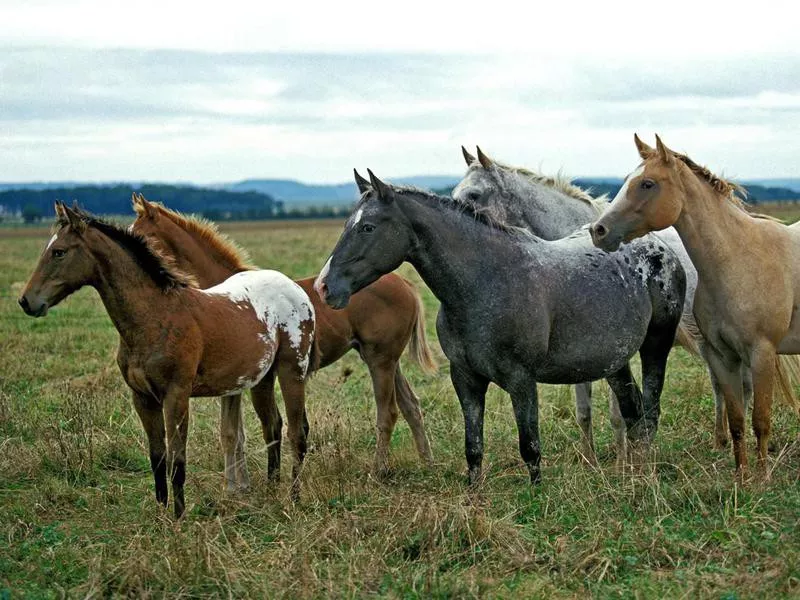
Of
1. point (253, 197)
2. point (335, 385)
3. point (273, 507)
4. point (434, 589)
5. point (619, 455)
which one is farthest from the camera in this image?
point (253, 197)

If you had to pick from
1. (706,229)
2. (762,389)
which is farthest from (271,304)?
(762,389)

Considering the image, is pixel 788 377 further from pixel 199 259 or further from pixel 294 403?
pixel 199 259

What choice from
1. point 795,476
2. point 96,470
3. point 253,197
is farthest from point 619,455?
point 253,197

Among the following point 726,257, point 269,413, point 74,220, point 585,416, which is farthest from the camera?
point 585,416

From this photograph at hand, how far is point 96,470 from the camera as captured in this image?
7219 millimetres

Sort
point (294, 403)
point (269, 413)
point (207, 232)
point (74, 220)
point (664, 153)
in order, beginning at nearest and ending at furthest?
point (74, 220) → point (664, 153) → point (294, 403) → point (269, 413) → point (207, 232)

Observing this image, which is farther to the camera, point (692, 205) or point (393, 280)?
point (393, 280)

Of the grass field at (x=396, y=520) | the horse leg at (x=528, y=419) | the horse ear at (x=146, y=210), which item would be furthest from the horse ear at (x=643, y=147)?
the horse ear at (x=146, y=210)

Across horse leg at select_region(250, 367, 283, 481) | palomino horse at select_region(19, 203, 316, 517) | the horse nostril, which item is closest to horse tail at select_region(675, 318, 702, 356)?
the horse nostril

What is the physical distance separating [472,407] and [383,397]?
1.57m

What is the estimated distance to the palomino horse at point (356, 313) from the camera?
7422 millimetres

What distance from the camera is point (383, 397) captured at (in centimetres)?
756

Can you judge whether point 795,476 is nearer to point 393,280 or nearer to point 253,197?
point 393,280

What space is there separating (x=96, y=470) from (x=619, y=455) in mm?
3933
